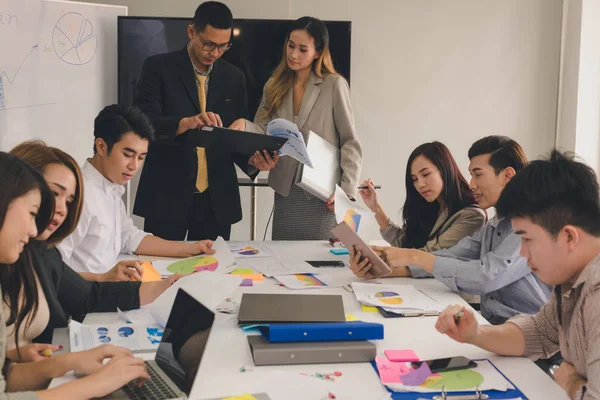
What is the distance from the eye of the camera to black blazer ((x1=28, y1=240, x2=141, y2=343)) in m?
1.63

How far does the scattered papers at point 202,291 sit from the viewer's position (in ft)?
5.37

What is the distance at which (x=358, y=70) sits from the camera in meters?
4.41

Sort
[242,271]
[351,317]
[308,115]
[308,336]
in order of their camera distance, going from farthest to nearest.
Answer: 1. [308,115]
2. [242,271]
3. [351,317]
4. [308,336]

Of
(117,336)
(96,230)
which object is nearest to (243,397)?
(117,336)

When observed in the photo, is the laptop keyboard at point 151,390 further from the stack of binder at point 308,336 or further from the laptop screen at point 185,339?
the stack of binder at point 308,336

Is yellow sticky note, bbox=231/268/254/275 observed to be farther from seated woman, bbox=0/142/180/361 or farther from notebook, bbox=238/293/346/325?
notebook, bbox=238/293/346/325

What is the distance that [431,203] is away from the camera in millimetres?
2590

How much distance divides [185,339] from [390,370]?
0.41 meters

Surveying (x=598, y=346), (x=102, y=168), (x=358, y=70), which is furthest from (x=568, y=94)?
(x=598, y=346)

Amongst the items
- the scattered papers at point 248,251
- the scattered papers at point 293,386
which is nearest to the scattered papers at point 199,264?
the scattered papers at point 248,251

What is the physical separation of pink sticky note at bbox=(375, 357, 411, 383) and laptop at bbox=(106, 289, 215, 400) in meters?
0.35

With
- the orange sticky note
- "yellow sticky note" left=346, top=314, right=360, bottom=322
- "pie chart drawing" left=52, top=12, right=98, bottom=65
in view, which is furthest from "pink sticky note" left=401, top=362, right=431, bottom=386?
"pie chart drawing" left=52, top=12, right=98, bottom=65

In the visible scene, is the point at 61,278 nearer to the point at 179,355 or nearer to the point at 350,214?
the point at 179,355

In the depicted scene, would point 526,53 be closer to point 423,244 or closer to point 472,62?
point 472,62
